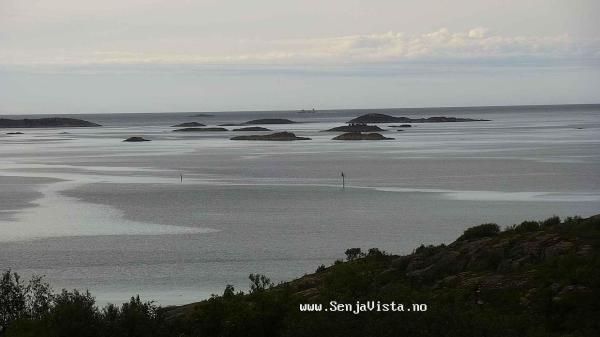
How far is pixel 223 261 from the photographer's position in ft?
114

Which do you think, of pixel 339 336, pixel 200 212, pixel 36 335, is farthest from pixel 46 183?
pixel 339 336

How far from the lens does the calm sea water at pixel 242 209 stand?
33969mm

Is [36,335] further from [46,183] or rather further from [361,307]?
[46,183]

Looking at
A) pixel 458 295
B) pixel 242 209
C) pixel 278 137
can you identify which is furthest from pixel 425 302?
pixel 278 137

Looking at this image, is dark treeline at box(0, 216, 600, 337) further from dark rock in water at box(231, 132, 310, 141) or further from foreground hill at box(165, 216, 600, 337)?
dark rock in water at box(231, 132, 310, 141)

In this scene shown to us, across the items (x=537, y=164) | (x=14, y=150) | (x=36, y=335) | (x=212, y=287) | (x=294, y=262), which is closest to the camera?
(x=36, y=335)

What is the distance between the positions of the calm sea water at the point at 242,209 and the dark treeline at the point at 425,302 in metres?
7.84

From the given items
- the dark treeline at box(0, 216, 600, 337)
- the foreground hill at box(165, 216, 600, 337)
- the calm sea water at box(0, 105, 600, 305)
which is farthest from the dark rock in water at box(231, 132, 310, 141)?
the dark treeline at box(0, 216, 600, 337)

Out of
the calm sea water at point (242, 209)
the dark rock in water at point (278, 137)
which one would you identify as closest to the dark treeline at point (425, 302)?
the calm sea water at point (242, 209)

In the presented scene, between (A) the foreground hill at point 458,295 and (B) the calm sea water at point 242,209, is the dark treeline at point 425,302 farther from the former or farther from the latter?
(B) the calm sea water at point 242,209

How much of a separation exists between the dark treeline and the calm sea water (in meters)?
7.84

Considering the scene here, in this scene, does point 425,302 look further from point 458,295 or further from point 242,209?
point 242,209

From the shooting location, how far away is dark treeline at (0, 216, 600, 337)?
53.5 ft

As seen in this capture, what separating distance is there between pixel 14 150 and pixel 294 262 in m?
114
